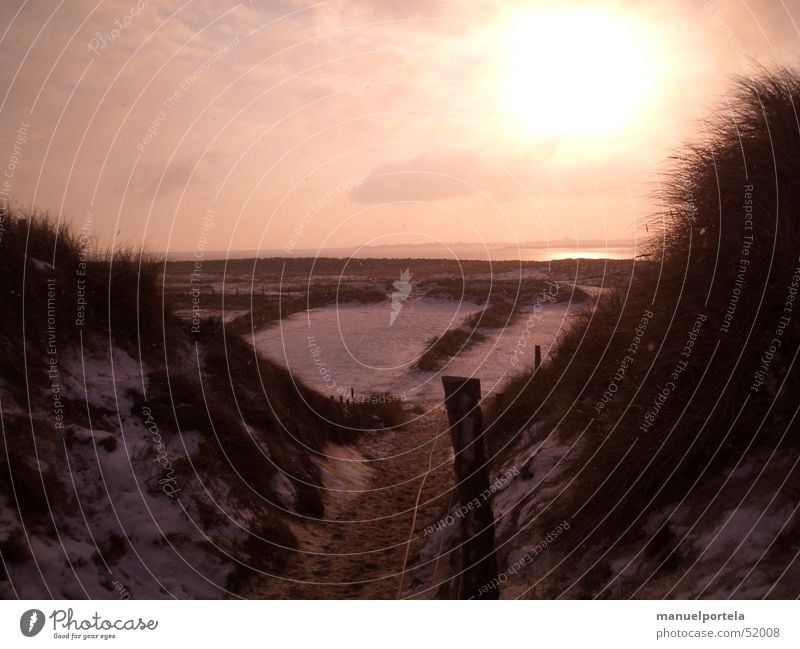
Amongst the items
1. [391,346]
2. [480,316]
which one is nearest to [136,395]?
[391,346]

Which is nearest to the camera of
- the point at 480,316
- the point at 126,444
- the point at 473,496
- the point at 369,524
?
the point at 473,496

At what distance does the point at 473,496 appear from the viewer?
22.1 feet

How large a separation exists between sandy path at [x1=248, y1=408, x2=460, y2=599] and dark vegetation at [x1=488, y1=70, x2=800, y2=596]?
9.63ft

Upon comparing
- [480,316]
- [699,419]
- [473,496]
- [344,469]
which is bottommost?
[344,469]

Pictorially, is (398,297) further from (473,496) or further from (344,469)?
(473,496)

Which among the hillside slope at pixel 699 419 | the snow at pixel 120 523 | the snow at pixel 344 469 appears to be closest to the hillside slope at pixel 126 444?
the snow at pixel 120 523

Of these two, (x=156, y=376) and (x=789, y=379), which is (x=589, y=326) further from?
(x=156, y=376)

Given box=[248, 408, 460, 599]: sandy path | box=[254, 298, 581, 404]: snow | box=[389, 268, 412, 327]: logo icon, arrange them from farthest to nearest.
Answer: box=[389, 268, 412, 327]: logo icon → box=[254, 298, 581, 404]: snow → box=[248, 408, 460, 599]: sandy path

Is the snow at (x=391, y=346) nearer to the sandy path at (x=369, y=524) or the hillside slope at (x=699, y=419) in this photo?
the sandy path at (x=369, y=524)

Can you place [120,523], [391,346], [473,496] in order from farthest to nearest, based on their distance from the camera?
[391,346] → [120,523] → [473,496]

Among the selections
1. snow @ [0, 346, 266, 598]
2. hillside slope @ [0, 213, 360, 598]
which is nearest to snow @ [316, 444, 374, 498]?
hillside slope @ [0, 213, 360, 598]

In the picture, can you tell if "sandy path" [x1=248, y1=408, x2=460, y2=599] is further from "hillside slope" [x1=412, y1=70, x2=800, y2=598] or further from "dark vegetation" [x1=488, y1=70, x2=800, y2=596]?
"dark vegetation" [x1=488, y1=70, x2=800, y2=596]

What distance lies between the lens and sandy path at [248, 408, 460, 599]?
9055mm
